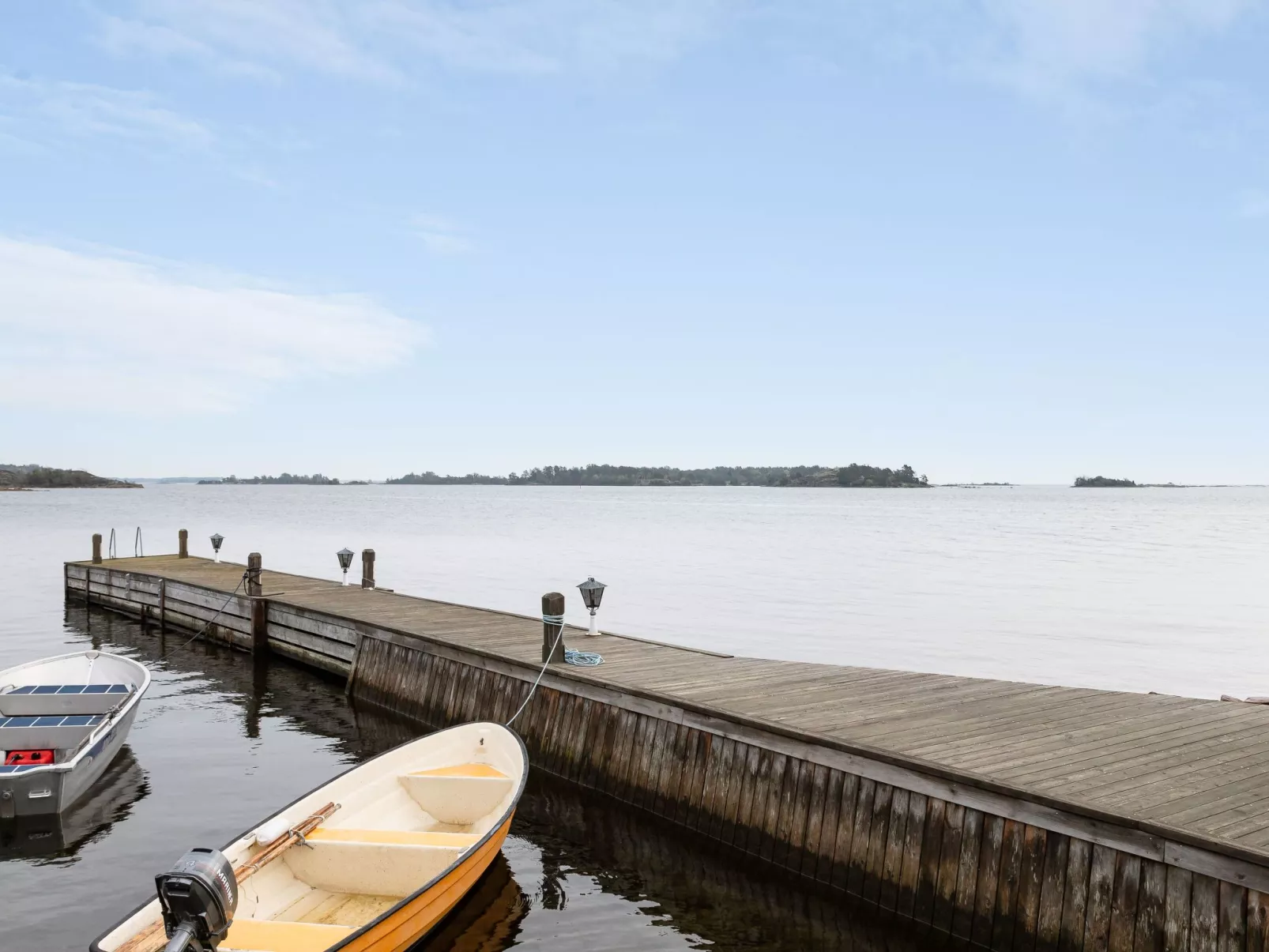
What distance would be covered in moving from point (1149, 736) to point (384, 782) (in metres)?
6.96

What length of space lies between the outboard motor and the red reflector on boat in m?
6.61

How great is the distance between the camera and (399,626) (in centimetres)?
1473

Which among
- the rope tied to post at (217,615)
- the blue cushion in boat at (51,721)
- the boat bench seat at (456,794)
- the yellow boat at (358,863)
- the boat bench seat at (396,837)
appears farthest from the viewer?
the rope tied to post at (217,615)

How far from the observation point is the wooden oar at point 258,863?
5.34m

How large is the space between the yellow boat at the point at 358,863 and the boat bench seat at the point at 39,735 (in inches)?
181

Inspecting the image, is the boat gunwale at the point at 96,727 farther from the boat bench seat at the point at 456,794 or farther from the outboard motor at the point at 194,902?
the outboard motor at the point at 194,902

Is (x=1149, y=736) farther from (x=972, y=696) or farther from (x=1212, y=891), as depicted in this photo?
(x=1212, y=891)

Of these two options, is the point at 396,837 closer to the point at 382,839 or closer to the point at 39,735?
the point at 382,839

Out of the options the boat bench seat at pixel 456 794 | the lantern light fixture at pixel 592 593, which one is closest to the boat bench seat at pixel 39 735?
the boat bench seat at pixel 456 794

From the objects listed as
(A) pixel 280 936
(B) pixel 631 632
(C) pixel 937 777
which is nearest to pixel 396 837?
(A) pixel 280 936

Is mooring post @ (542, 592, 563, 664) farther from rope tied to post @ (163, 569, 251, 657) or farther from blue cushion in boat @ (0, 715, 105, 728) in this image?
rope tied to post @ (163, 569, 251, 657)

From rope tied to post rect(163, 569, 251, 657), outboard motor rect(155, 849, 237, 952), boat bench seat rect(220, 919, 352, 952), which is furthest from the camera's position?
rope tied to post rect(163, 569, 251, 657)

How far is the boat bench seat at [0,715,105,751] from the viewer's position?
10.6m

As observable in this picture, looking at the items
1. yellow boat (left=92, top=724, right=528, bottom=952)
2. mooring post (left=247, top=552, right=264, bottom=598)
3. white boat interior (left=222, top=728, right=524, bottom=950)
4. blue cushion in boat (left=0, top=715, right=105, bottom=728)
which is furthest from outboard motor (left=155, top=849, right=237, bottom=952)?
mooring post (left=247, top=552, right=264, bottom=598)
